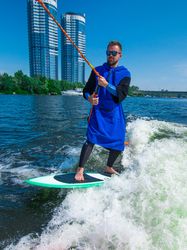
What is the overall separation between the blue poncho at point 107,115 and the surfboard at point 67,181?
80 cm

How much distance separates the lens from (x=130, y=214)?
3.38 metres

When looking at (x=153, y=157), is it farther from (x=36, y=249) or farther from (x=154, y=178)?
(x=36, y=249)

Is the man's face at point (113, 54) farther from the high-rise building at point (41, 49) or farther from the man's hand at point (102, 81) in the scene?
the high-rise building at point (41, 49)

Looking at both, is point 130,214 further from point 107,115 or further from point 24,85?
point 24,85

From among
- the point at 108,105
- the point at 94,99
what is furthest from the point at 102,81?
the point at 108,105

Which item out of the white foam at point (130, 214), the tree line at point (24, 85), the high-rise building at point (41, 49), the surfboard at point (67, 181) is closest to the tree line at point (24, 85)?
the tree line at point (24, 85)

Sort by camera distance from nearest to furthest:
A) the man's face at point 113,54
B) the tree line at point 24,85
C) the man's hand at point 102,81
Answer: the man's hand at point 102,81 < the man's face at point 113,54 < the tree line at point 24,85

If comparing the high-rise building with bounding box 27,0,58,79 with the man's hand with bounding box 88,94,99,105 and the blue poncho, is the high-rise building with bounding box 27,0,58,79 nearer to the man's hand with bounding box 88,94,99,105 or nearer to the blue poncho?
the blue poncho

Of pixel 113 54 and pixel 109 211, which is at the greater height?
pixel 113 54

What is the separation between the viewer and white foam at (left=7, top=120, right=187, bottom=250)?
9.65ft

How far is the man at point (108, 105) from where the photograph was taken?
187 inches

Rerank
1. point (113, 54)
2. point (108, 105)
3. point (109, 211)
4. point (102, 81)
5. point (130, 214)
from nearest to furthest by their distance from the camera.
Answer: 1. point (130, 214)
2. point (109, 211)
3. point (102, 81)
4. point (113, 54)
5. point (108, 105)

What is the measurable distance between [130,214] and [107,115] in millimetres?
2194

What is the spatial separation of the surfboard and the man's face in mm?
2517
